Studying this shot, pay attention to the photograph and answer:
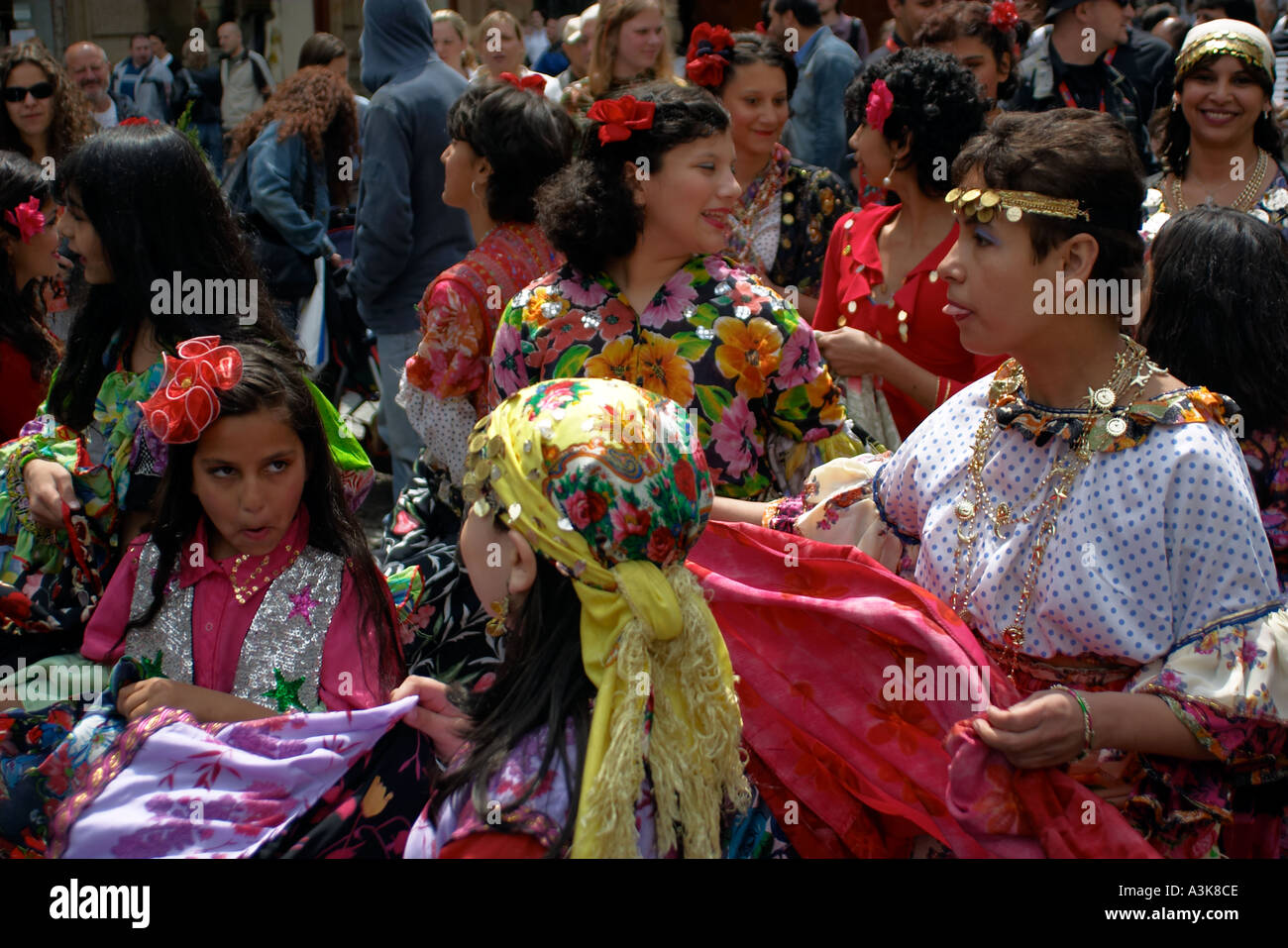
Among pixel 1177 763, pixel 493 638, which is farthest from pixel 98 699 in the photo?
pixel 1177 763

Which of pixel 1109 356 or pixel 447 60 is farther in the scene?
pixel 447 60

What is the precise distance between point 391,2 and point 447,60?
2.86 metres

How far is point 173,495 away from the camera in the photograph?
2.52m

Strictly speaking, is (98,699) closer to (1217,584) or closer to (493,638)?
(493,638)

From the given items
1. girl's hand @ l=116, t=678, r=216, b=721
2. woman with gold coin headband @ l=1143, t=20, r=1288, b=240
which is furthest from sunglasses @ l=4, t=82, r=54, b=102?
woman with gold coin headband @ l=1143, t=20, r=1288, b=240

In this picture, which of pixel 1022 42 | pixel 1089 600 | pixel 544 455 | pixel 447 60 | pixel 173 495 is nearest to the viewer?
pixel 544 455

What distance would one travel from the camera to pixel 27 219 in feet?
12.2

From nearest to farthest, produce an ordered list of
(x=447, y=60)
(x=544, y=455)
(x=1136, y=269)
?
(x=544, y=455), (x=1136, y=269), (x=447, y=60)

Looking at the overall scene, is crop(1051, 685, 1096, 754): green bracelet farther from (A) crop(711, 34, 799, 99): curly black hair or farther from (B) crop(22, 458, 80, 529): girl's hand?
(A) crop(711, 34, 799, 99): curly black hair

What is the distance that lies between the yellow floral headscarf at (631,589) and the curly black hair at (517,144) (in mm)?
2226

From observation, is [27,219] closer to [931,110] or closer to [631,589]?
[931,110]

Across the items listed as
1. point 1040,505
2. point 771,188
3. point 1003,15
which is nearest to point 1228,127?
point 1003,15

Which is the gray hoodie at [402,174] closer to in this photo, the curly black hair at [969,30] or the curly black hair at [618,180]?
the curly black hair at [969,30]
